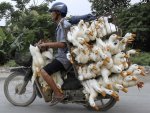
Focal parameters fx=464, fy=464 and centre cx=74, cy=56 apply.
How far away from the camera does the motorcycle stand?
7414 millimetres

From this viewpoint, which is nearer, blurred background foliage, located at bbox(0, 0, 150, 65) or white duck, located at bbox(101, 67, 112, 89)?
white duck, located at bbox(101, 67, 112, 89)

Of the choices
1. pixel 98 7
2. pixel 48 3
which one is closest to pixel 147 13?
pixel 98 7

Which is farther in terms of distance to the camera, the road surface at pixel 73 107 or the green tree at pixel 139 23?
the green tree at pixel 139 23

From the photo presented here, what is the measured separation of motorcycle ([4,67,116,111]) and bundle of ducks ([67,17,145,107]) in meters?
0.26

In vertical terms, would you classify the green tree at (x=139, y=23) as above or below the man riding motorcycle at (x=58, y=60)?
below

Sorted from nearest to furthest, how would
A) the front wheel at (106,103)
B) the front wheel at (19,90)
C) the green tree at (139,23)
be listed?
the front wheel at (106,103) < the front wheel at (19,90) < the green tree at (139,23)

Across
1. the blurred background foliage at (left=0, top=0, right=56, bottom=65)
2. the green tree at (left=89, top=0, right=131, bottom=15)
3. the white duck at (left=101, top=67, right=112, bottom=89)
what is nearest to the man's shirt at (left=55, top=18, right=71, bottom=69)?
the white duck at (left=101, top=67, right=112, bottom=89)

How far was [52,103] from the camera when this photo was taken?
7523 mm

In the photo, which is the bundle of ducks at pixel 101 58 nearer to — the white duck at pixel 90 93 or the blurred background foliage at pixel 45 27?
the white duck at pixel 90 93

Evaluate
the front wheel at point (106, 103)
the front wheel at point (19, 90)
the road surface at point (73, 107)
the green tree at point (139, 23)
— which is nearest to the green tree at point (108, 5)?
the green tree at point (139, 23)

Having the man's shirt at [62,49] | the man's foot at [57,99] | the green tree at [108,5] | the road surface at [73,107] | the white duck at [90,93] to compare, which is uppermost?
the man's shirt at [62,49]

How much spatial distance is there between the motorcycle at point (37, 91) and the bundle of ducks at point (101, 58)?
0.26 metres

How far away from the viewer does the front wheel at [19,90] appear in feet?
26.2

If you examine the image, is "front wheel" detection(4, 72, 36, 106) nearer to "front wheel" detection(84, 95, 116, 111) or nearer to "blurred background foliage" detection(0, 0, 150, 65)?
"front wheel" detection(84, 95, 116, 111)
